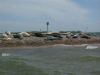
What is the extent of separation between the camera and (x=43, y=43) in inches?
2370

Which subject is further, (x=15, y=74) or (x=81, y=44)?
(x=81, y=44)

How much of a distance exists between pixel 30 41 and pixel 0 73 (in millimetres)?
40644

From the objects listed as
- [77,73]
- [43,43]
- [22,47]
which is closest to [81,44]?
[43,43]

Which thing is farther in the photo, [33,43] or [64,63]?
[33,43]

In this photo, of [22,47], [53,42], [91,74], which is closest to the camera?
[91,74]

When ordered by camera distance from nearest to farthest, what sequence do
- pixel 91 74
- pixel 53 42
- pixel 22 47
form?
pixel 91 74 → pixel 22 47 → pixel 53 42

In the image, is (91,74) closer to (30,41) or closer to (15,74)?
(15,74)

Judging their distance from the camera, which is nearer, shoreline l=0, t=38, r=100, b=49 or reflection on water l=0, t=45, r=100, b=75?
reflection on water l=0, t=45, r=100, b=75

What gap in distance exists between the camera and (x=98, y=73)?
1942cm

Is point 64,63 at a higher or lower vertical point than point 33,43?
higher

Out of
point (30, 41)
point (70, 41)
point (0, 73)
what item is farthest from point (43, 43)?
point (0, 73)

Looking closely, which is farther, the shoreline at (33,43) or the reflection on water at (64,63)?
the shoreline at (33,43)

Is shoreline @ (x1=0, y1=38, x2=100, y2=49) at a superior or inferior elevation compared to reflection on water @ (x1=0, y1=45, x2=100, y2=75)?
inferior

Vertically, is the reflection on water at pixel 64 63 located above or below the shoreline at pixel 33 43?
above
